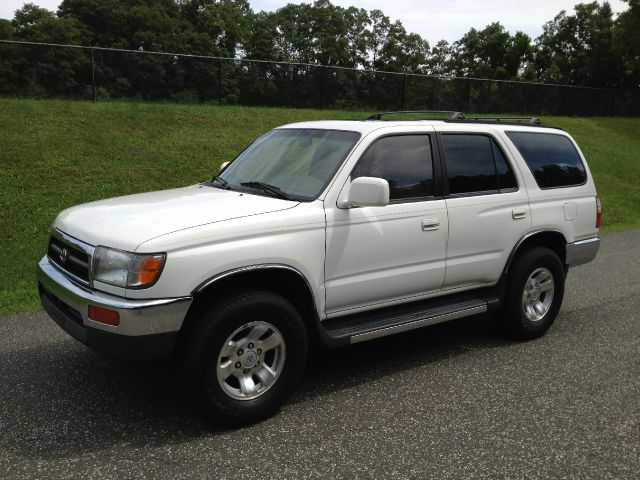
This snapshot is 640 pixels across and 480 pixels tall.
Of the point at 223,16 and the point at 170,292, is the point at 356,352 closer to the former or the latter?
the point at 170,292

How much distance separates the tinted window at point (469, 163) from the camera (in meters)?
5.02

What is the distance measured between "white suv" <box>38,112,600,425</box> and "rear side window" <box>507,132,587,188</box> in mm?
20

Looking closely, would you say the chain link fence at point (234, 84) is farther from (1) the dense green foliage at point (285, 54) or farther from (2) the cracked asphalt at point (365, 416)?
(2) the cracked asphalt at point (365, 416)

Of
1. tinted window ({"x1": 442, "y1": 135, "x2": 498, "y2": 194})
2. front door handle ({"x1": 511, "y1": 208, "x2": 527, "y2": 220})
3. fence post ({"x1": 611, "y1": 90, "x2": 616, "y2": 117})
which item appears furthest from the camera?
fence post ({"x1": 611, "y1": 90, "x2": 616, "y2": 117})

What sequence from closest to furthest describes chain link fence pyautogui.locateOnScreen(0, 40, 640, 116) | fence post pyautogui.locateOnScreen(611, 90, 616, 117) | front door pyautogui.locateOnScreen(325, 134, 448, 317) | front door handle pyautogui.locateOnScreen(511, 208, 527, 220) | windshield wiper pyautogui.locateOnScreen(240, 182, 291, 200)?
front door pyautogui.locateOnScreen(325, 134, 448, 317)
windshield wiper pyautogui.locateOnScreen(240, 182, 291, 200)
front door handle pyautogui.locateOnScreen(511, 208, 527, 220)
chain link fence pyautogui.locateOnScreen(0, 40, 640, 116)
fence post pyautogui.locateOnScreen(611, 90, 616, 117)

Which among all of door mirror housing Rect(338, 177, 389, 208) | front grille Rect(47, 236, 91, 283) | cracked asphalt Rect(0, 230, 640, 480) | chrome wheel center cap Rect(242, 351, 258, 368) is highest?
door mirror housing Rect(338, 177, 389, 208)

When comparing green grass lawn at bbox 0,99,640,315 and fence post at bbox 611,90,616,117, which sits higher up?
fence post at bbox 611,90,616,117

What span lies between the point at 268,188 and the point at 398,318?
138 centimetres

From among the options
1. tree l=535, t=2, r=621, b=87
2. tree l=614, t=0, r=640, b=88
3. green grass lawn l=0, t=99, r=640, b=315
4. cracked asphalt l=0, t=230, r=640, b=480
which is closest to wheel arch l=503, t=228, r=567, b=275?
cracked asphalt l=0, t=230, r=640, b=480

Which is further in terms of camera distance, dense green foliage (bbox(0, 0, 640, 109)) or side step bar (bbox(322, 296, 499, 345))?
dense green foliage (bbox(0, 0, 640, 109))

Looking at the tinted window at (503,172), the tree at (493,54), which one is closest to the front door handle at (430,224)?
the tinted window at (503,172)

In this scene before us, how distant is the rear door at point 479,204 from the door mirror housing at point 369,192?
3.21 ft

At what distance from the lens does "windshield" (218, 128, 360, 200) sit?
14.6 feet

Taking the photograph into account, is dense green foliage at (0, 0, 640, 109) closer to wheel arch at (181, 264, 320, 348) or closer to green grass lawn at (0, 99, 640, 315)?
green grass lawn at (0, 99, 640, 315)
